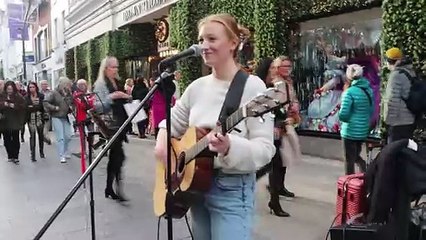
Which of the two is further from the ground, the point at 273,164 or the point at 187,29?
the point at 187,29

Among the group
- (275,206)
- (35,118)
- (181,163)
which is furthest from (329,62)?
(181,163)

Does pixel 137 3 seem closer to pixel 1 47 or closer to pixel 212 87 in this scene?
pixel 212 87

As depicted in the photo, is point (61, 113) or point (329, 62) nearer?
point (329, 62)

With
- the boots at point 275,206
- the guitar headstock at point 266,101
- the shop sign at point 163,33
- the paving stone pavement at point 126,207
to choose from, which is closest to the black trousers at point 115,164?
the paving stone pavement at point 126,207

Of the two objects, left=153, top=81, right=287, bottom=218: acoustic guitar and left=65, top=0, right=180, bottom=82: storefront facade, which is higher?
left=65, top=0, right=180, bottom=82: storefront facade

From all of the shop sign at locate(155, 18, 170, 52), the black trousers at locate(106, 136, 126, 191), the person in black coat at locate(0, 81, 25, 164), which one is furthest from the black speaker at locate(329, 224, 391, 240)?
the shop sign at locate(155, 18, 170, 52)

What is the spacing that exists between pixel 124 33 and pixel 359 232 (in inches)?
620

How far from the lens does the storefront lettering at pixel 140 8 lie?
50.1 ft

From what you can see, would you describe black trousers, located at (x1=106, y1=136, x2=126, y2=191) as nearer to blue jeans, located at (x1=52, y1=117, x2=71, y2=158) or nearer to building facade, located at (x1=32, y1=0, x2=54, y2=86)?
blue jeans, located at (x1=52, y1=117, x2=71, y2=158)

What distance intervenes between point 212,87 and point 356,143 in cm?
405

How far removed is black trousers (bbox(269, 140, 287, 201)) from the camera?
5.54 metres

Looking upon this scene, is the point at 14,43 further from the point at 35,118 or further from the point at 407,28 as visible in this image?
the point at 407,28

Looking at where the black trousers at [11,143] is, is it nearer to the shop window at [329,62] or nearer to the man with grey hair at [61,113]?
the man with grey hair at [61,113]

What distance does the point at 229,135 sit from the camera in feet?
7.64
